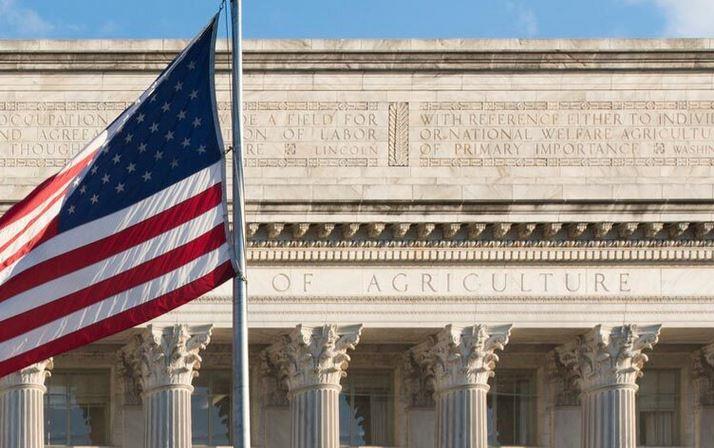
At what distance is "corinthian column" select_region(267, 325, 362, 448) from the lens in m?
61.8

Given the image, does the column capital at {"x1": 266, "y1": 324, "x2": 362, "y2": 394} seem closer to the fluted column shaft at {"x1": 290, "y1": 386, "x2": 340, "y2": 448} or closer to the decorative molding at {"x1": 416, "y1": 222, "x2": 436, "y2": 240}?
the fluted column shaft at {"x1": 290, "y1": 386, "x2": 340, "y2": 448}

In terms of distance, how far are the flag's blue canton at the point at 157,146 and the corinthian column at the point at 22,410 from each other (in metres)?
22.8

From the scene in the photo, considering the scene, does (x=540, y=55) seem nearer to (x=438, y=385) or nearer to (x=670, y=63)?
(x=670, y=63)

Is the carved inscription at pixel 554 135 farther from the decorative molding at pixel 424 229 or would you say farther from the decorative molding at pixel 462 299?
the decorative molding at pixel 462 299

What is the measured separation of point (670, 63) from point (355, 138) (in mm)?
7790

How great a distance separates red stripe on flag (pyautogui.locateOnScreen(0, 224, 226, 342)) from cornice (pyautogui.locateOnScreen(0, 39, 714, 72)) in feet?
82.4

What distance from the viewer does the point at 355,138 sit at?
63750 mm

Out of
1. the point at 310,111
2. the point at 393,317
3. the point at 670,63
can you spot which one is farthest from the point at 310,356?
the point at 670,63

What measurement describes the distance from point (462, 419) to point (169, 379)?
265 inches

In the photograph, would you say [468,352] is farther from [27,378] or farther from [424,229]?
[27,378]

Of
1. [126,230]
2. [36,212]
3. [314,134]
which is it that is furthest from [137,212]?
[314,134]

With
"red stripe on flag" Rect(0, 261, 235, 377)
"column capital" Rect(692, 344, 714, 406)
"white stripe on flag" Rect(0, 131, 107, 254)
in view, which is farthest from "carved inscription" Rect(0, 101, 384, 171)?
"red stripe on flag" Rect(0, 261, 235, 377)

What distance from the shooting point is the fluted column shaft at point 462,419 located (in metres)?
62.0

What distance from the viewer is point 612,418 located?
6231cm
